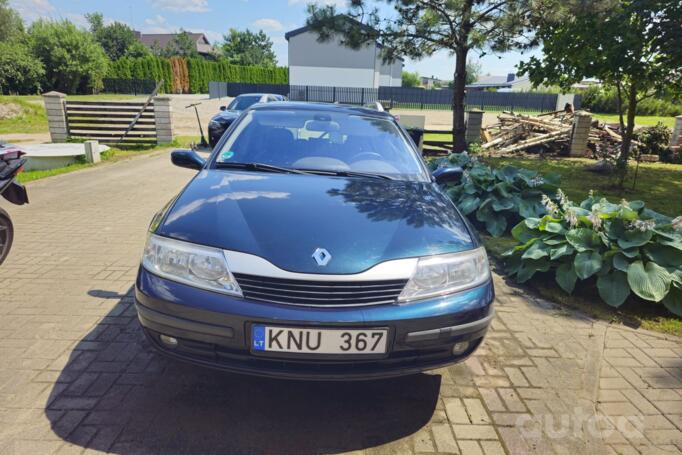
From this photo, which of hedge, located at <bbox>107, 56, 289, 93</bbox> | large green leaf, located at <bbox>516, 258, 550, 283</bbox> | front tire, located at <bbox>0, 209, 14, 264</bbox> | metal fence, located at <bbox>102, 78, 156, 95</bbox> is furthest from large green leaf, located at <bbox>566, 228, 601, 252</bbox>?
hedge, located at <bbox>107, 56, 289, 93</bbox>

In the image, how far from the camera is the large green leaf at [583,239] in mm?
3771

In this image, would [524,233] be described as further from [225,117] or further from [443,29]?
[225,117]

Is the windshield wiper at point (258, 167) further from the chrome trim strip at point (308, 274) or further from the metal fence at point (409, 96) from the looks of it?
the metal fence at point (409, 96)

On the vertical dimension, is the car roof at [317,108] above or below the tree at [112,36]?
below

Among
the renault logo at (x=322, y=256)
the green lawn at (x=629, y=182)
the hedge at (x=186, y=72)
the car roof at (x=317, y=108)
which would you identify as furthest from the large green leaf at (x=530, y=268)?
the hedge at (x=186, y=72)

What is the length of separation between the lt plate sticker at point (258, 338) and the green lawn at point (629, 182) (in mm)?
6807

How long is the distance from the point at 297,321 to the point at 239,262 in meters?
0.38

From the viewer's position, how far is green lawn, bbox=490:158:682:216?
747cm

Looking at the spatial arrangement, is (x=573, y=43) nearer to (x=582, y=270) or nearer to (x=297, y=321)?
(x=582, y=270)

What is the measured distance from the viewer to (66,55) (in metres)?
35.4

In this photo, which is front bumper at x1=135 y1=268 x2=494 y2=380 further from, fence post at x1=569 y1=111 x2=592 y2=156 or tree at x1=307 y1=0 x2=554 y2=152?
fence post at x1=569 y1=111 x2=592 y2=156

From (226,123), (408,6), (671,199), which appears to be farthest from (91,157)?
(671,199)

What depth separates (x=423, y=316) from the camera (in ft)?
6.57

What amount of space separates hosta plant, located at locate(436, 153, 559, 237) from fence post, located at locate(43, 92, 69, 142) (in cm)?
1124
